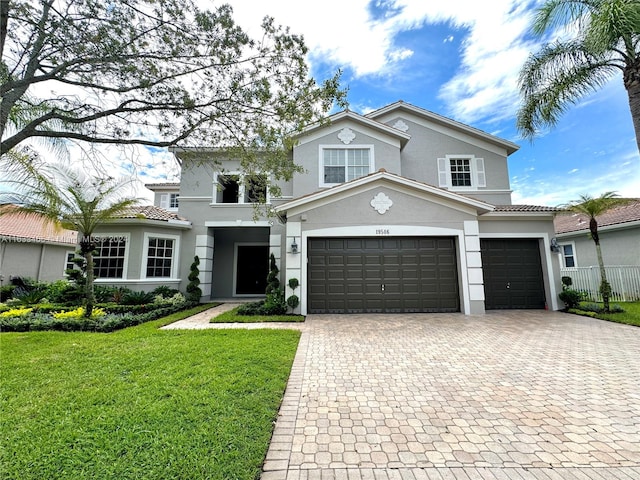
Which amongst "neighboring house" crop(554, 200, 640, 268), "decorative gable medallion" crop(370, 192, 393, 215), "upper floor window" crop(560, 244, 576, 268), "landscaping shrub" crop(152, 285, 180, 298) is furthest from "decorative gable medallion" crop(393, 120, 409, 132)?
"landscaping shrub" crop(152, 285, 180, 298)

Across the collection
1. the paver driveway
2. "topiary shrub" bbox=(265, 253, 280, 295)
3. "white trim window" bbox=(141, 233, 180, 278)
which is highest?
"white trim window" bbox=(141, 233, 180, 278)

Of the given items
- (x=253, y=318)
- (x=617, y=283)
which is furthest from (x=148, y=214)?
(x=617, y=283)

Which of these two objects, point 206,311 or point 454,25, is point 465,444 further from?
point 454,25

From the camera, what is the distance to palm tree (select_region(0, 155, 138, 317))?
7900 millimetres

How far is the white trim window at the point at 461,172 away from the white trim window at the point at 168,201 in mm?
16634

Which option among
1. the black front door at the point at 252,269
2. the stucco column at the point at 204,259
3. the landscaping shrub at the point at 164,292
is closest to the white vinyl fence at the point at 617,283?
the black front door at the point at 252,269

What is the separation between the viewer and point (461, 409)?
11.8 feet

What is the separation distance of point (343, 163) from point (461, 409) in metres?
10.8

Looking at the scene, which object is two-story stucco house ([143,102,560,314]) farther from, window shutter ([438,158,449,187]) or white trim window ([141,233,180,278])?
white trim window ([141,233,180,278])

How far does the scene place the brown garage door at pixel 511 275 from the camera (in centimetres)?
1102

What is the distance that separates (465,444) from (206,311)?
10060 millimetres

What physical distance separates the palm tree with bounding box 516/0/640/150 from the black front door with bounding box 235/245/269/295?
13113mm

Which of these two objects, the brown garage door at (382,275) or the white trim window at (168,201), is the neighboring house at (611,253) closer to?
the brown garage door at (382,275)

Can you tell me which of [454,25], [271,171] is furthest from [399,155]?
[271,171]
